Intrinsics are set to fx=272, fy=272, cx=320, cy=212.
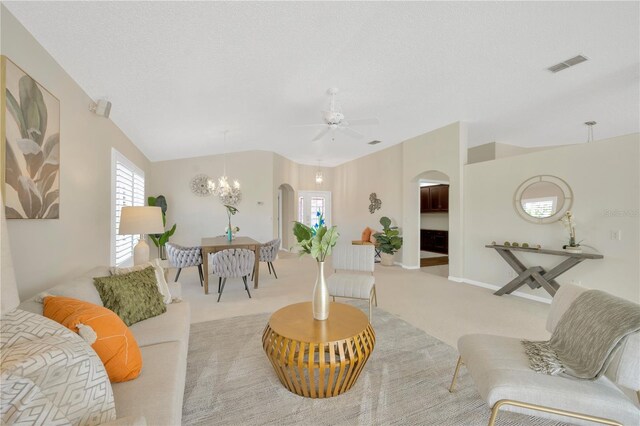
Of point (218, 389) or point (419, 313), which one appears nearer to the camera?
point (218, 389)

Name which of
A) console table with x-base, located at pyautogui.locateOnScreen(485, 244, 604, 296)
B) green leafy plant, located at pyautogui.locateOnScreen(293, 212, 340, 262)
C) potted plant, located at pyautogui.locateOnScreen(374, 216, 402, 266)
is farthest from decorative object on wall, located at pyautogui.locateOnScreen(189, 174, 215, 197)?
console table with x-base, located at pyautogui.locateOnScreen(485, 244, 604, 296)

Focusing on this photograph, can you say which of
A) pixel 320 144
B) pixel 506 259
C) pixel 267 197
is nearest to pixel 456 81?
pixel 506 259

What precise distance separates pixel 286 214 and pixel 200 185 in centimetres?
313

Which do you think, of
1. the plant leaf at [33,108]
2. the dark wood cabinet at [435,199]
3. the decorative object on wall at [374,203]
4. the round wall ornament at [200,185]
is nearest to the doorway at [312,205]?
the decorative object on wall at [374,203]

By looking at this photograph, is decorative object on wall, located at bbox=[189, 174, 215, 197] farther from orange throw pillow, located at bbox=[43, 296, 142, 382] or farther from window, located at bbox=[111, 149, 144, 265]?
orange throw pillow, located at bbox=[43, 296, 142, 382]

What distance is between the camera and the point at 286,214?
9312 millimetres

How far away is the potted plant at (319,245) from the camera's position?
2.03 metres

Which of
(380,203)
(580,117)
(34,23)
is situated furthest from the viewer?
(380,203)

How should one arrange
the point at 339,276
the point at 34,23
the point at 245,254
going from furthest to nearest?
1. the point at 245,254
2. the point at 339,276
3. the point at 34,23

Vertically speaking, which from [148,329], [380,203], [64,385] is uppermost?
[380,203]

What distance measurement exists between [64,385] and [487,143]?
24.9 feet

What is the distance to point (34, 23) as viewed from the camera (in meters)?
1.77

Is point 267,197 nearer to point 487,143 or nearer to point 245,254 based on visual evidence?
point 245,254

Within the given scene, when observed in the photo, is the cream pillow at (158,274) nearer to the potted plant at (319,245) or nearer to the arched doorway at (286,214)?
the potted plant at (319,245)
